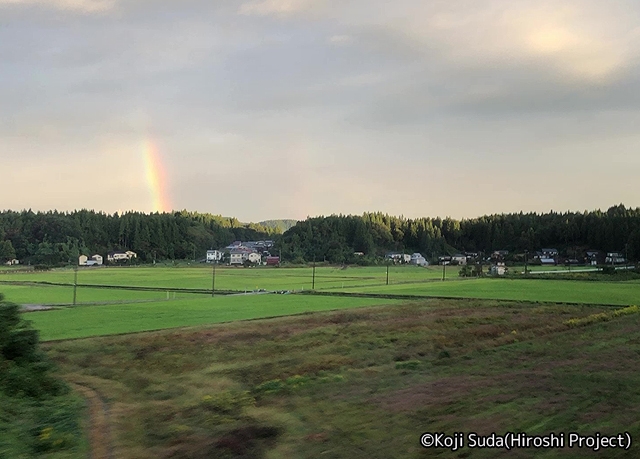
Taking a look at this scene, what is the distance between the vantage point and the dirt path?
721 centimetres

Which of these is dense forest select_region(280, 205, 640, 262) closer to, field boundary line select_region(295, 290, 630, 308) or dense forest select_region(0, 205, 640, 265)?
dense forest select_region(0, 205, 640, 265)

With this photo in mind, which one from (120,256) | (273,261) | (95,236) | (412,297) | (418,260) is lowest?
(412,297)

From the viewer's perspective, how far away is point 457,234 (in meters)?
117

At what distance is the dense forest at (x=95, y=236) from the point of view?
9006 centimetres

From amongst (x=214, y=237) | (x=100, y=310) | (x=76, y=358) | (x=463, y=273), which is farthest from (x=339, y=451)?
(x=214, y=237)

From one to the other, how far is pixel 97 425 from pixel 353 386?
15.3 ft

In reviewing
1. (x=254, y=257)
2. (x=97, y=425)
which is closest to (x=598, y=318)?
(x=97, y=425)

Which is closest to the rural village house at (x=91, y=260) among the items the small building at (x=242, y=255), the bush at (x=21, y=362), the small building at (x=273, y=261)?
the small building at (x=242, y=255)

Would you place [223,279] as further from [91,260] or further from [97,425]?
[97,425]

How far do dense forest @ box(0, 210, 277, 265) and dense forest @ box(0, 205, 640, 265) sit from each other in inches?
6.1

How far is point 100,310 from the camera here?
28125mm

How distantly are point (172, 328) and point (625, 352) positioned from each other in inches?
606

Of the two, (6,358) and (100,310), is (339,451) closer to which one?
(6,358)

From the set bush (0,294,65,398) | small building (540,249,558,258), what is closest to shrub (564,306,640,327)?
bush (0,294,65,398)
